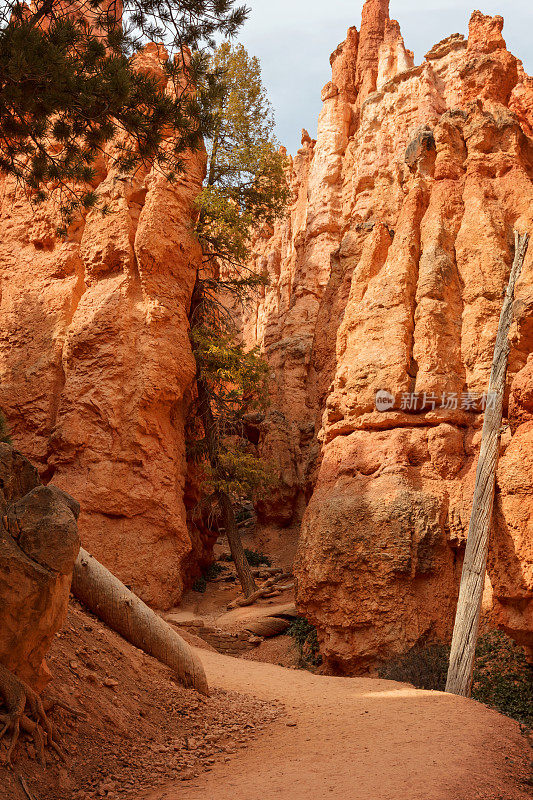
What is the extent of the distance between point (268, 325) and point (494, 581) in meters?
22.7

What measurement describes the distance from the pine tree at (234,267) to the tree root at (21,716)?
10280 millimetres

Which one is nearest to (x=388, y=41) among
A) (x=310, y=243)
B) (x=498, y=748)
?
(x=310, y=243)

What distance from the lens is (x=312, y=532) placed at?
1119 cm

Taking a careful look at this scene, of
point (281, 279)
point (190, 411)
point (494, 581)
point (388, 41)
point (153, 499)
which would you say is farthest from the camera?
point (388, 41)

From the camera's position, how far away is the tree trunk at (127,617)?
6227mm

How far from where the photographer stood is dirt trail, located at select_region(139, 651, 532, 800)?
169 inches

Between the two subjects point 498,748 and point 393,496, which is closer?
point 498,748

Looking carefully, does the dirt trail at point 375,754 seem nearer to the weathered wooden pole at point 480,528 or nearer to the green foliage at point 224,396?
the weathered wooden pole at point 480,528

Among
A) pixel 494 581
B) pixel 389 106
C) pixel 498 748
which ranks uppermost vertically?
pixel 389 106

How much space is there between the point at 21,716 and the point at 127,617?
2.29 meters

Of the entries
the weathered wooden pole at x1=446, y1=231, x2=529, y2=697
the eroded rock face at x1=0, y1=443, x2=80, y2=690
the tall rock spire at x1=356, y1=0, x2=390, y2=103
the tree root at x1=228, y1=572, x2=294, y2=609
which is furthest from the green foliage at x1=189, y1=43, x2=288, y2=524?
the tall rock spire at x1=356, y1=0, x2=390, y2=103

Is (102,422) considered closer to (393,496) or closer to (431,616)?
(393,496)

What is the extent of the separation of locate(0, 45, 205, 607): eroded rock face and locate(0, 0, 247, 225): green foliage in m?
5.21

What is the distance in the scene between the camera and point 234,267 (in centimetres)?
1656
